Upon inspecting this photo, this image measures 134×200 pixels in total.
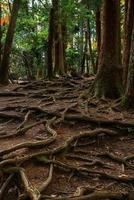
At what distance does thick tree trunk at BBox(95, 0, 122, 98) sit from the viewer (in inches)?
460

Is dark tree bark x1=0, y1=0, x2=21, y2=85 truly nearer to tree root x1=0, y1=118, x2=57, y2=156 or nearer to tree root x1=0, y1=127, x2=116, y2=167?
tree root x1=0, y1=118, x2=57, y2=156

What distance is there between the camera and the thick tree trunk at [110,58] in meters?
11.7

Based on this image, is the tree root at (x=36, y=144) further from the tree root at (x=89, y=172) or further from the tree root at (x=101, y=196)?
the tree root at (x=101, y=196)

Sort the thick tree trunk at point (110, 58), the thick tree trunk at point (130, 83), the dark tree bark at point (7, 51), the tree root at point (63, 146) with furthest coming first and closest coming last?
1. the dark tree bark at point (7, 51)
2. the thick tree trunk at point (110, 58)
3. the thick tree trunk at point (130, 83)
4. the tree root at point (63, 146)

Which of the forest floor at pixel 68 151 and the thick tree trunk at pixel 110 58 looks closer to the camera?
the forest floor at pixel 68 151

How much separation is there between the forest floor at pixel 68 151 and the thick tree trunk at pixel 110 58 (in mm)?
568

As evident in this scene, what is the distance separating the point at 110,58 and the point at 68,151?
4992 millimetres

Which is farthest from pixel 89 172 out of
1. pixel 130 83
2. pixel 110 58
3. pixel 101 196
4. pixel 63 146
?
pixel 110 58

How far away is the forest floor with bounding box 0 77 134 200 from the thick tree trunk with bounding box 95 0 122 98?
568mm

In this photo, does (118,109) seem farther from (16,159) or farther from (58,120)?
(16,159)

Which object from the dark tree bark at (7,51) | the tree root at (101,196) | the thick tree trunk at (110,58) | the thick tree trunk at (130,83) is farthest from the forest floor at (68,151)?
the dark tree bark at (7,51)

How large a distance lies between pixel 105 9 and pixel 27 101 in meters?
3.36

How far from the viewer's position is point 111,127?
8.93m

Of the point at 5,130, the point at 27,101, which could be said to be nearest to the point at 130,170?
the point at 5,130
